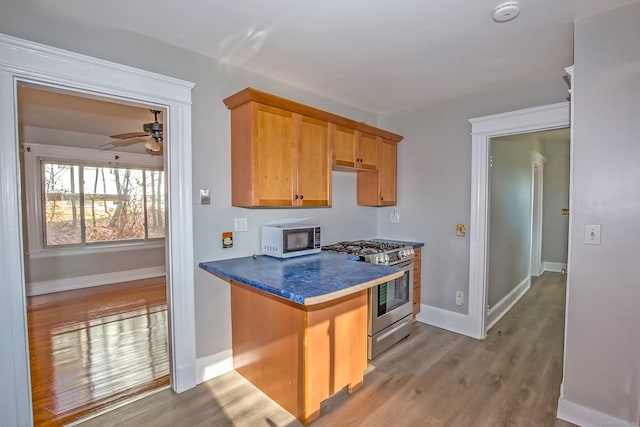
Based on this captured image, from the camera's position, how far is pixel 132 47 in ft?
6.65

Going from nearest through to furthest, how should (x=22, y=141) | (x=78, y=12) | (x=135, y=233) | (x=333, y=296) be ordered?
1. (x=333, y=296)
2. (x=78, y=12)
3. (x=22, y=141)
4. (x=135, y=233)

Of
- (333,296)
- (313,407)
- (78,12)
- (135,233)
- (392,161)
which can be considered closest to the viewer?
(333,296)

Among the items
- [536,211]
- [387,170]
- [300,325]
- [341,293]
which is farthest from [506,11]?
[536,211]

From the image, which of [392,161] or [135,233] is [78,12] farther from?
[135,233]

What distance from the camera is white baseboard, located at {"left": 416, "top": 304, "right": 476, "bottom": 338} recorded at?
323 centimetres

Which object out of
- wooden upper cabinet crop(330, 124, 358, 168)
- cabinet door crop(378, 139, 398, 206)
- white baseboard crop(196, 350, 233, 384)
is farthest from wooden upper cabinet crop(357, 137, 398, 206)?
white baseboard crop(196, 350, 233, 384)

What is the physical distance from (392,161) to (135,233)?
4829 millimetres

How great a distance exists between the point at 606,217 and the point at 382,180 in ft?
6.56

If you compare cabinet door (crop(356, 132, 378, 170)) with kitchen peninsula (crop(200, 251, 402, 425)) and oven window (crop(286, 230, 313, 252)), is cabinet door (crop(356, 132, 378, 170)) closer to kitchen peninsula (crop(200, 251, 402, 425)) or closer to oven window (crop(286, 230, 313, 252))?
oven window (crop(286, 230, 313, 252))

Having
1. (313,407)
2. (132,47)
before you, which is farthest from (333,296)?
(132,47)

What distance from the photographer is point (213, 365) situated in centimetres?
244

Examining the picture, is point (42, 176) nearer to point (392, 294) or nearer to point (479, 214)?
point (392, 294)

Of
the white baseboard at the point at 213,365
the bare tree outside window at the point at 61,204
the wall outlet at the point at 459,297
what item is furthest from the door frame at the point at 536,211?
the bare tree outside window at the point at 61,204

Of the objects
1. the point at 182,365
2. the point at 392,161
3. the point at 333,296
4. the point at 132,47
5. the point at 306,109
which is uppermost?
the point at 132,47
